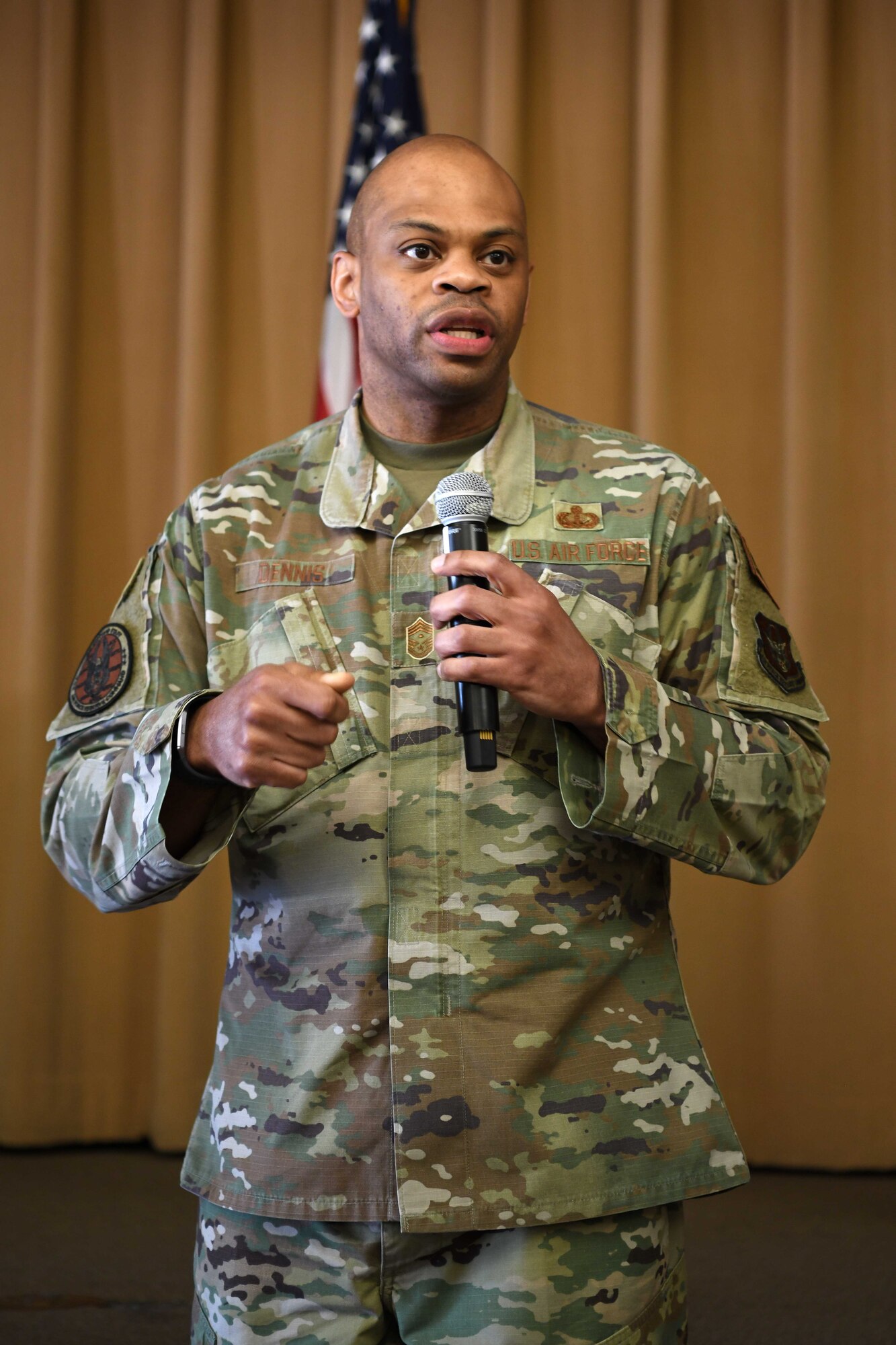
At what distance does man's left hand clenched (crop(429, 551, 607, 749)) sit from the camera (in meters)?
1.05

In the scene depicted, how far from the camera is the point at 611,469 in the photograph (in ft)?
4.44

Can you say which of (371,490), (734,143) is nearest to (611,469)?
(371,490)

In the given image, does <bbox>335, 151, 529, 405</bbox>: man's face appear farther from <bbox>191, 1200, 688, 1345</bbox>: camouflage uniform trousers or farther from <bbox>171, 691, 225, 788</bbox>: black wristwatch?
<bbox>191, 1200, 688, 1345</bbox>: camouflage uniform trousers

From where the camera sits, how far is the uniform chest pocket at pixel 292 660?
123cm

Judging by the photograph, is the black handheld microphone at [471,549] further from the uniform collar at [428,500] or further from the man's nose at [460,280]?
the man's nose at [460,280]

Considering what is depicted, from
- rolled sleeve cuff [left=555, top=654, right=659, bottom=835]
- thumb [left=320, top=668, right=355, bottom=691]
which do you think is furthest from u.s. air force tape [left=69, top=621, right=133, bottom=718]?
rolled sleeve cuff [left=555, top=654, right=659, bottom=835]

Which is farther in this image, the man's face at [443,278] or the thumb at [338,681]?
the man's face at [443,278]

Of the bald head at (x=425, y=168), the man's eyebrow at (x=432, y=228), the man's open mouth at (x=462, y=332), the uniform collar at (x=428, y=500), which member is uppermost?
the bald head at (x=425, y=168)

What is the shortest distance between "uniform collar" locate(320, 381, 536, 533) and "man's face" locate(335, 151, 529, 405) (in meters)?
0.06

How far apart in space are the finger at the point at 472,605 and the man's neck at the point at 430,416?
1.32 ft

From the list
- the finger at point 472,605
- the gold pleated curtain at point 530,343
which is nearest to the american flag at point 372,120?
the gold pleated curtain at point 530,343

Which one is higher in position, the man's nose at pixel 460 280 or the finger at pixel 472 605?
the man's nose at pixel 460 280

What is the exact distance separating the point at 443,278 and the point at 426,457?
205 millimetres

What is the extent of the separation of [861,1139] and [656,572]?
7.41ft
